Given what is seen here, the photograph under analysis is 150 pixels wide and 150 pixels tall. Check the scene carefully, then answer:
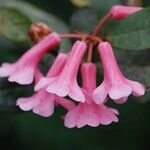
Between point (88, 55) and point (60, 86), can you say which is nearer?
point (60, 86)

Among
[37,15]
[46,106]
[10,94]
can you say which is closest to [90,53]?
[46,106]

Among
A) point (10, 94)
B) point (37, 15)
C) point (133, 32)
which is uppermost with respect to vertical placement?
point (133, 32)

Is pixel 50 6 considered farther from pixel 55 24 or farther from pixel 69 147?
pixel 69 147

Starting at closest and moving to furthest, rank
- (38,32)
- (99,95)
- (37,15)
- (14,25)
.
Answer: (99,95)
(38,32)
(14,25)
(37,15)

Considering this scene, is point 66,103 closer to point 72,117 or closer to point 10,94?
point 72,117

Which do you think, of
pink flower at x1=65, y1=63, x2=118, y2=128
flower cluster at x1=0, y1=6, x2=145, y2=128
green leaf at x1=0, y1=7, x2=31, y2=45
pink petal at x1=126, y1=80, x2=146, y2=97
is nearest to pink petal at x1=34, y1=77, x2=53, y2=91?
flower cluster at x1=0, y1=6, x2=145, y2=128

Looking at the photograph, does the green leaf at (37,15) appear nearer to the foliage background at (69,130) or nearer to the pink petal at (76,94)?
the foliage background at (69,130)

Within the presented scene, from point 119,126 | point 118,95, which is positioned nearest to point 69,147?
point 119,126
